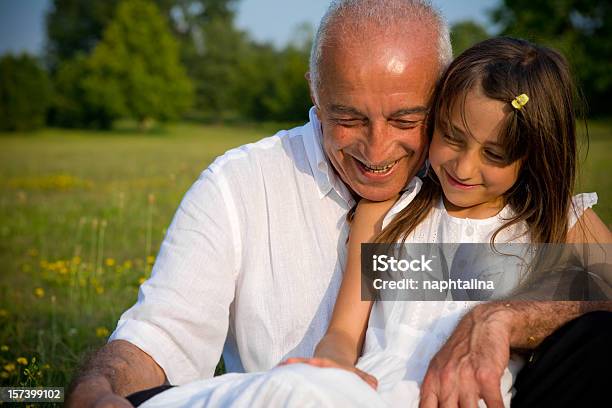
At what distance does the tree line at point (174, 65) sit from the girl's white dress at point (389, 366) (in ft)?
96.5

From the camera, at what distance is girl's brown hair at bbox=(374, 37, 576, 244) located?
2619 mm

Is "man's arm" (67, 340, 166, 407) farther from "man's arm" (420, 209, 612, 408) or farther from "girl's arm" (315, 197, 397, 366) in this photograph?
"man's arm" (420, 209, 612, 408)

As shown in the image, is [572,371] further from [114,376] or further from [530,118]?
[114,376]

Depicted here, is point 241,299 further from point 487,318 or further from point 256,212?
point 487,318

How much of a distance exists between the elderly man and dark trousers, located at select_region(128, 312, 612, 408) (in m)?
0.47

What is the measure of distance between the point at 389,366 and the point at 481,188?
0.77 metres

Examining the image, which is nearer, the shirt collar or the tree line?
the shirt collar

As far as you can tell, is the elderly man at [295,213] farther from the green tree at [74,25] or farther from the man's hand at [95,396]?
the green tree at [74,25]

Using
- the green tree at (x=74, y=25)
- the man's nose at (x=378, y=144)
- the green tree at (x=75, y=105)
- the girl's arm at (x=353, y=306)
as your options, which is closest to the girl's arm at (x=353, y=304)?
the girl's arm at (x=353, y=306)

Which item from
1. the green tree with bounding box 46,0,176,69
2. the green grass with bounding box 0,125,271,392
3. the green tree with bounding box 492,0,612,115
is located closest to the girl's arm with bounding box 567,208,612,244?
the green grass with bounding box 0,125,271,392

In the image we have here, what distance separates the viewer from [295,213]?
2900mm

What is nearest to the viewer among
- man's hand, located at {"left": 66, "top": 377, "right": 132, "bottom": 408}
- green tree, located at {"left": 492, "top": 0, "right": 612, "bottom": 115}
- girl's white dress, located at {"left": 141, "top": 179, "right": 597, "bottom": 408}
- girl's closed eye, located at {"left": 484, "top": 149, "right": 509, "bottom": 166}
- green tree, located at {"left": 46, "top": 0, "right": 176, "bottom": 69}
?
girl's white dress, located at {"left": 141, "top": 179, "right": 597, "bottom": 408}

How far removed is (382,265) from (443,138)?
546mm

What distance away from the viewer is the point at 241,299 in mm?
2824
